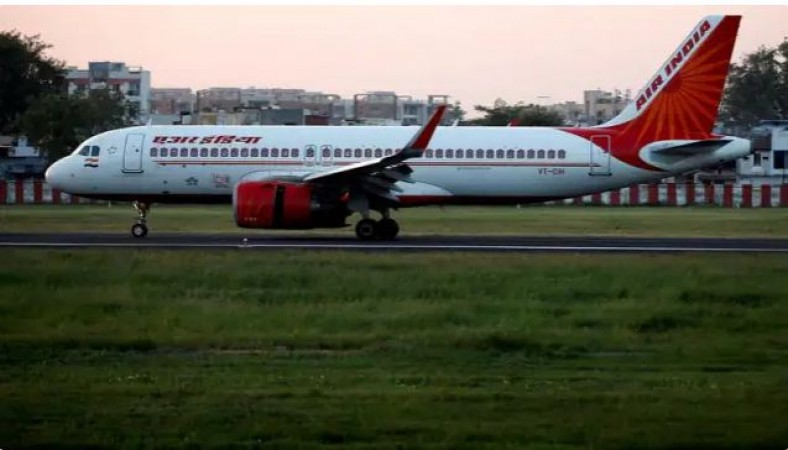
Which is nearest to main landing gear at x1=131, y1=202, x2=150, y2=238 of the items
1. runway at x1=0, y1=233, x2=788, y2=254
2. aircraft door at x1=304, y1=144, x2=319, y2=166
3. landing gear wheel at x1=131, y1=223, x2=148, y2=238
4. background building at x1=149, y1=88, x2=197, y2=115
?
landing gear wheel at x1=131, y1=223, x2=148, y2=238

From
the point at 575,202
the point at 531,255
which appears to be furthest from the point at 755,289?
the point at 575,202

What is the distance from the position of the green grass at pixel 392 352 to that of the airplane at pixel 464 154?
9.06 meters

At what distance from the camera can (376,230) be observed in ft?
112

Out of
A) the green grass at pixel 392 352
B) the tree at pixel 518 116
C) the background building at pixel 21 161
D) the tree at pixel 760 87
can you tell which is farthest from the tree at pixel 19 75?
the green grass at pixel 392 352

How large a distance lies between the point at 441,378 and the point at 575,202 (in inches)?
1855

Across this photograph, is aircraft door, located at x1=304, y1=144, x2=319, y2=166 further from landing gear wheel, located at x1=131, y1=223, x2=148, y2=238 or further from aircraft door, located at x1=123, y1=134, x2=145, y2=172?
landing gear wheel, located at x1=131, y1=223, x2=148, y2=238

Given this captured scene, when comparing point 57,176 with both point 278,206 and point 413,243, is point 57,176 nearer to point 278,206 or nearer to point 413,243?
point 278,206

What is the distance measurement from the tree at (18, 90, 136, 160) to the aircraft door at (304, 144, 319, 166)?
1741 inches

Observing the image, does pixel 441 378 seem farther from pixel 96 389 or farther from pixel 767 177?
pixel 767 177

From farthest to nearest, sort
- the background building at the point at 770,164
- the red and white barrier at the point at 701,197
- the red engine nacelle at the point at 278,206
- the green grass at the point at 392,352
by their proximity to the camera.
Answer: the background building at the point at 770,164
the red and white barrier at the point at 701,197
the red engine nacelle at the point at 278,206
the green grass at the point at 392,352

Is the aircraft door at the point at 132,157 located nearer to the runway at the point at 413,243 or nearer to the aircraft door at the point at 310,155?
the runway at the point at 413,243

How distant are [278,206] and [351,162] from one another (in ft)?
12.8

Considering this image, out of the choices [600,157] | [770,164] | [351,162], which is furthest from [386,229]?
[770,164]

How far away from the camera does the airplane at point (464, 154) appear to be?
117 ft
